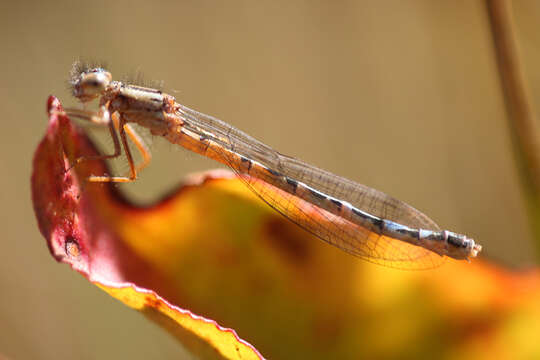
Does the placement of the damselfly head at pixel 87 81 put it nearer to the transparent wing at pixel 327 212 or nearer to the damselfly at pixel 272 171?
the damselfly at pixel 272 171

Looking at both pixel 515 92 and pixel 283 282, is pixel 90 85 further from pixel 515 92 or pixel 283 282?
pixel 515 92

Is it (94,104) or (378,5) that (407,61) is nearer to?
(378,5)

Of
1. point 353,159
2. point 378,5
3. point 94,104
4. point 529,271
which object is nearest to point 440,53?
point 378,5

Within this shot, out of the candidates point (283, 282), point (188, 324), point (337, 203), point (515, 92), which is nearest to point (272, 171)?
point (337, 203)

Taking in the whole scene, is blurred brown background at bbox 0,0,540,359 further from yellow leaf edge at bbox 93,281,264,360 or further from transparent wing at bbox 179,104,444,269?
yellow leaf edge at bbox 93,281,264,360

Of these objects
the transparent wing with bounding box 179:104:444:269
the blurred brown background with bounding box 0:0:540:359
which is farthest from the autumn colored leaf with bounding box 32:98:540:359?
the blurred brown background with bounding box 0:0:540:359

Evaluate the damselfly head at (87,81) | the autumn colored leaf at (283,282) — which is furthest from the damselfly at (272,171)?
the autumn colored leaf at (283,282)
